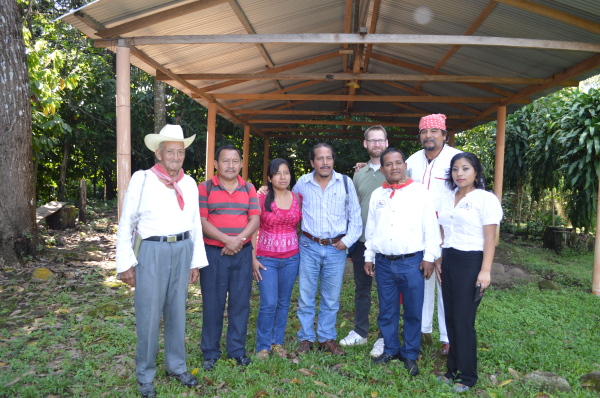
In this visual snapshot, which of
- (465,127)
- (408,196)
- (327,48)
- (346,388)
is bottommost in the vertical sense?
(346,388)

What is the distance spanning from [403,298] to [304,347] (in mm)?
954

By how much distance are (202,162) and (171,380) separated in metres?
13.8

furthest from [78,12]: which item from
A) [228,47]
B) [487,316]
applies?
[487,316]

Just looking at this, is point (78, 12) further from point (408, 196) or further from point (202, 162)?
point (202, 162)

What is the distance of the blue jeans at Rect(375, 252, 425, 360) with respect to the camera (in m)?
3.53

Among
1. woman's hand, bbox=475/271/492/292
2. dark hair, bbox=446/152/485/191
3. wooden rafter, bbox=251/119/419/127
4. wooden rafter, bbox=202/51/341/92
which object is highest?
wooden rafter, bbox=202/51/341/92

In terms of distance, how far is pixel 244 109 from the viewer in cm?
1166

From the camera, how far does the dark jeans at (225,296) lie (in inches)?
138

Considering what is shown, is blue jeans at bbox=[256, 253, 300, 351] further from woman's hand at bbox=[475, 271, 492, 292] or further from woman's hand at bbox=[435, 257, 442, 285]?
woman's hand at bbox=[475, 271, 492, 292]

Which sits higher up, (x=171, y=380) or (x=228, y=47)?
(x=228, y=47)

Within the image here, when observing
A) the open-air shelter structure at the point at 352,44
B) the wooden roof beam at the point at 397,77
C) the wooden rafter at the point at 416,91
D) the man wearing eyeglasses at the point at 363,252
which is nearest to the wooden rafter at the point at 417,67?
the open-air shelter structure at the point at 352,44

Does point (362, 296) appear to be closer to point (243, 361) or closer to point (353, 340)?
point (353, 340)

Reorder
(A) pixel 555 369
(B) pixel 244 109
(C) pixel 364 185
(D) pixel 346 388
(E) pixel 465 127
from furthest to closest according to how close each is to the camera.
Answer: (E) pixel 465 127 < (B) pixel 244 109 < (C) pixel 364 185 < (A) pixel 555 369 < (D) pixel 346 388

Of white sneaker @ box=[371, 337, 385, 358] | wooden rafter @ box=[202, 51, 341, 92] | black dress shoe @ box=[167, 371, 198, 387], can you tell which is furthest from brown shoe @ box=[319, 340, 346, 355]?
wooden rafter @ box=[202, 51, 341, 92]
